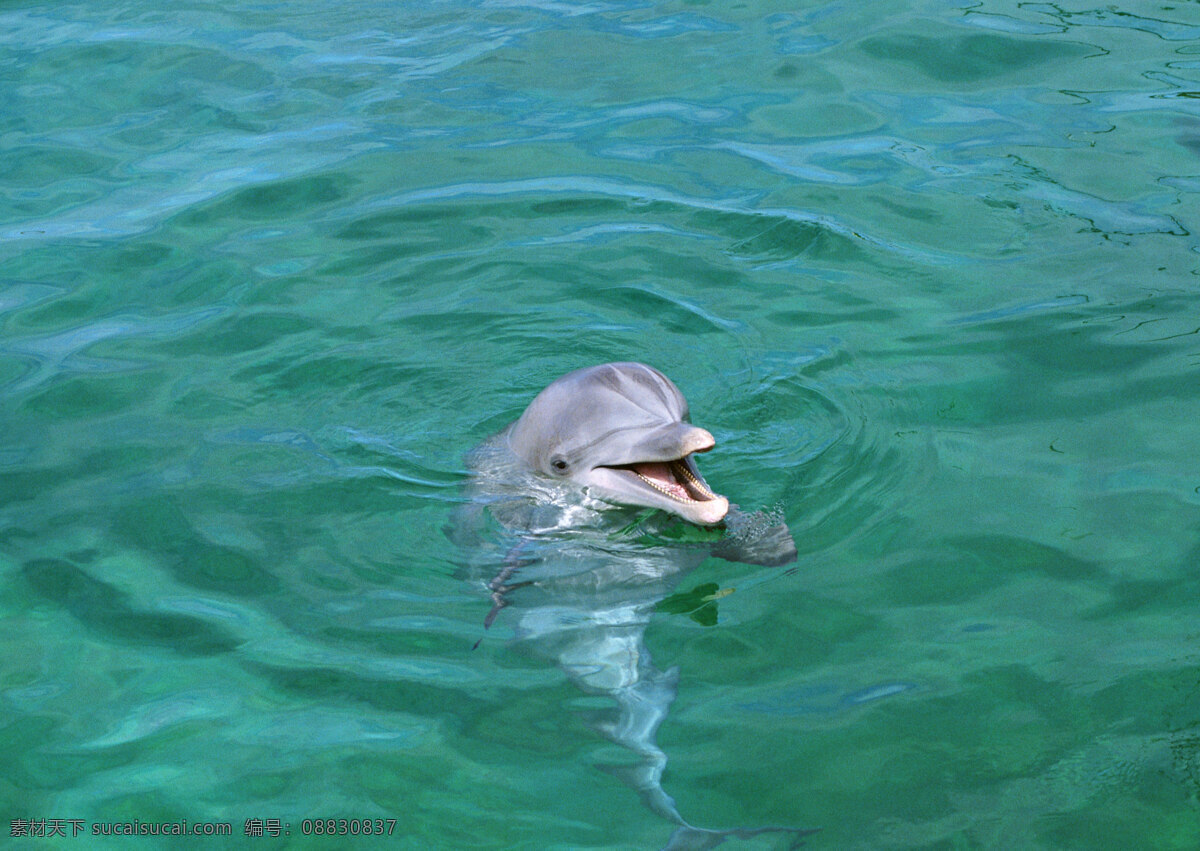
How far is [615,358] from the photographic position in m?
7.49

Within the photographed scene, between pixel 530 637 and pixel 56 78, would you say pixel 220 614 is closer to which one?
pixel 530 637

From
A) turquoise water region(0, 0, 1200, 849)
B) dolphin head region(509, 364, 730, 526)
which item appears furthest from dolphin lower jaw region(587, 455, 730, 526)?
turquoise water region(0, 0, 1200, 849)

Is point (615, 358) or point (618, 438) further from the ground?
point (618, 438)

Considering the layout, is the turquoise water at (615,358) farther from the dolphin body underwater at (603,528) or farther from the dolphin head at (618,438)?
the dolphin head at (618,438)

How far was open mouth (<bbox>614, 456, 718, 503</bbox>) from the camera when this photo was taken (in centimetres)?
519

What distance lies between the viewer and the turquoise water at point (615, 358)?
449 cm

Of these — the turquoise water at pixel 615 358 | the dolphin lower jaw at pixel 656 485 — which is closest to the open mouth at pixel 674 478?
the dolphin lower jaw at pixel 656 485

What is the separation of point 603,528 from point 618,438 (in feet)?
1.60

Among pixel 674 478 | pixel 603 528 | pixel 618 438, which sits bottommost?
pixel 603 528

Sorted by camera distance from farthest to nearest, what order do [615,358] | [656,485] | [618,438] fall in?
[615,358] < [618,438] < [656,485]

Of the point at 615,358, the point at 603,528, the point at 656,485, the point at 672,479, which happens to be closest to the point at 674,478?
the point at 672,479

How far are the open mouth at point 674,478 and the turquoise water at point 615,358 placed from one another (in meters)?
0.42

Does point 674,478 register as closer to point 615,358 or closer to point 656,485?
point 656,485

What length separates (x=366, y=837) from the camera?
4246 mm
